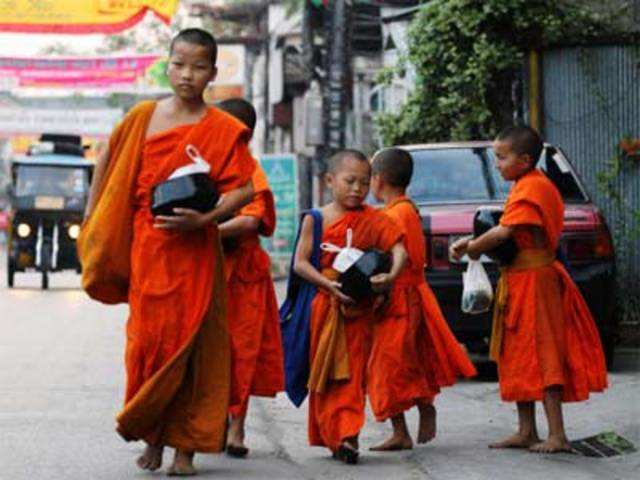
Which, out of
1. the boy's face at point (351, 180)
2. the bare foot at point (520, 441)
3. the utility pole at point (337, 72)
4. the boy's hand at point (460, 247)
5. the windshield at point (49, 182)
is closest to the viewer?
the boy's face at point (351, 180)

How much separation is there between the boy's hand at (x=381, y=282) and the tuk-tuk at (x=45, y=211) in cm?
2152

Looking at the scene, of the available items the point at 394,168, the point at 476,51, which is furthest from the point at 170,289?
the point at 476,51

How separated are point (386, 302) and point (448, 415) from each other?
1.89m

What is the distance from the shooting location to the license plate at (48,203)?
3084 centimetres

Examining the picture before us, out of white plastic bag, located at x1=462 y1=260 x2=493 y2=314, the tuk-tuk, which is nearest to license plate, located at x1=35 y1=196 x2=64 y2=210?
the tuk-tuk

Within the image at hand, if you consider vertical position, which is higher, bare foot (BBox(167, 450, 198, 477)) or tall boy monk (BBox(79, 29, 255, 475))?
tall boy monk (BBox(79, 29, 255, 475))

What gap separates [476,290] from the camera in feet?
27.5

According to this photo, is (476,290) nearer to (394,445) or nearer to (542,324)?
(542,324)

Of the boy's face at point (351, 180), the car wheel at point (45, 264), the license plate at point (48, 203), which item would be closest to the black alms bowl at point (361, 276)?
the boy's face at point (351, 180)

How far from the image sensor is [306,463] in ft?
26.0

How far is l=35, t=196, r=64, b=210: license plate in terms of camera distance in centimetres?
3084

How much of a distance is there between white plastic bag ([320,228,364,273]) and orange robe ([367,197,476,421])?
36 centimetres

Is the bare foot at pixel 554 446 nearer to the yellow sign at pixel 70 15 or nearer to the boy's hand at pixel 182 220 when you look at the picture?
the boy's hand at pixel 182 220

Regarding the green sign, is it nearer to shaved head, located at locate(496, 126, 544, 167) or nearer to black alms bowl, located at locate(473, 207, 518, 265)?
black alms bowl, located at locate(473, 207, 518, 265)
